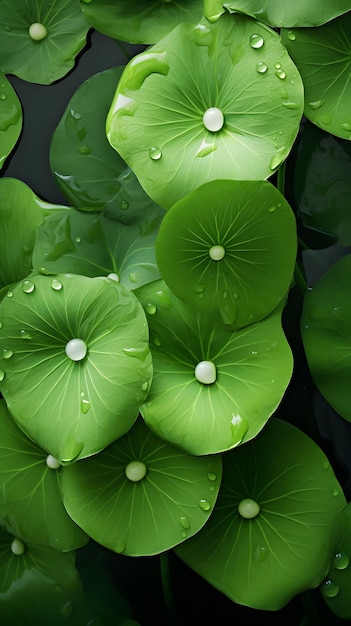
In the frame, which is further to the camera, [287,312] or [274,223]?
[287,312]

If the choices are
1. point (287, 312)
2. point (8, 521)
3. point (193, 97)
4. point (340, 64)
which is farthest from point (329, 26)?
point (8, 521)

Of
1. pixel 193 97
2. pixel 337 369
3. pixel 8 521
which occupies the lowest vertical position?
pixel 8 521

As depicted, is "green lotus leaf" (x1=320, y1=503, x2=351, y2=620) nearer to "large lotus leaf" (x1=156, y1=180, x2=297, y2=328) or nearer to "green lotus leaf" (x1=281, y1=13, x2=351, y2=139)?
"large lotus leaf" (x1=156, y1=180, x2=297, y2=328)

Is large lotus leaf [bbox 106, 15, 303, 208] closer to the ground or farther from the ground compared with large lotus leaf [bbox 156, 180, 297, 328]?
farther from the ground

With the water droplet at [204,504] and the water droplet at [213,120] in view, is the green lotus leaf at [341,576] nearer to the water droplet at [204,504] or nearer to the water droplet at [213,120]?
the water droplet at [204,504]

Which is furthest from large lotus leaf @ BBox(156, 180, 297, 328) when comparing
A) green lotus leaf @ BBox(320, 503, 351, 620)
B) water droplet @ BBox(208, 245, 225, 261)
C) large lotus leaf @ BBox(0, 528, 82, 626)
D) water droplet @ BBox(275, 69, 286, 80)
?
large lotus leaf @ BBox(0, 528, 82, 626)

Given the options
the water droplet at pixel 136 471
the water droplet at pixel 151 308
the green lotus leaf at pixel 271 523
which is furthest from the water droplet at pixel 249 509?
the water droplet at pixel 151 308

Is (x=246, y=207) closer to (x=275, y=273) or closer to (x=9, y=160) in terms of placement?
(x=275, y=273)
